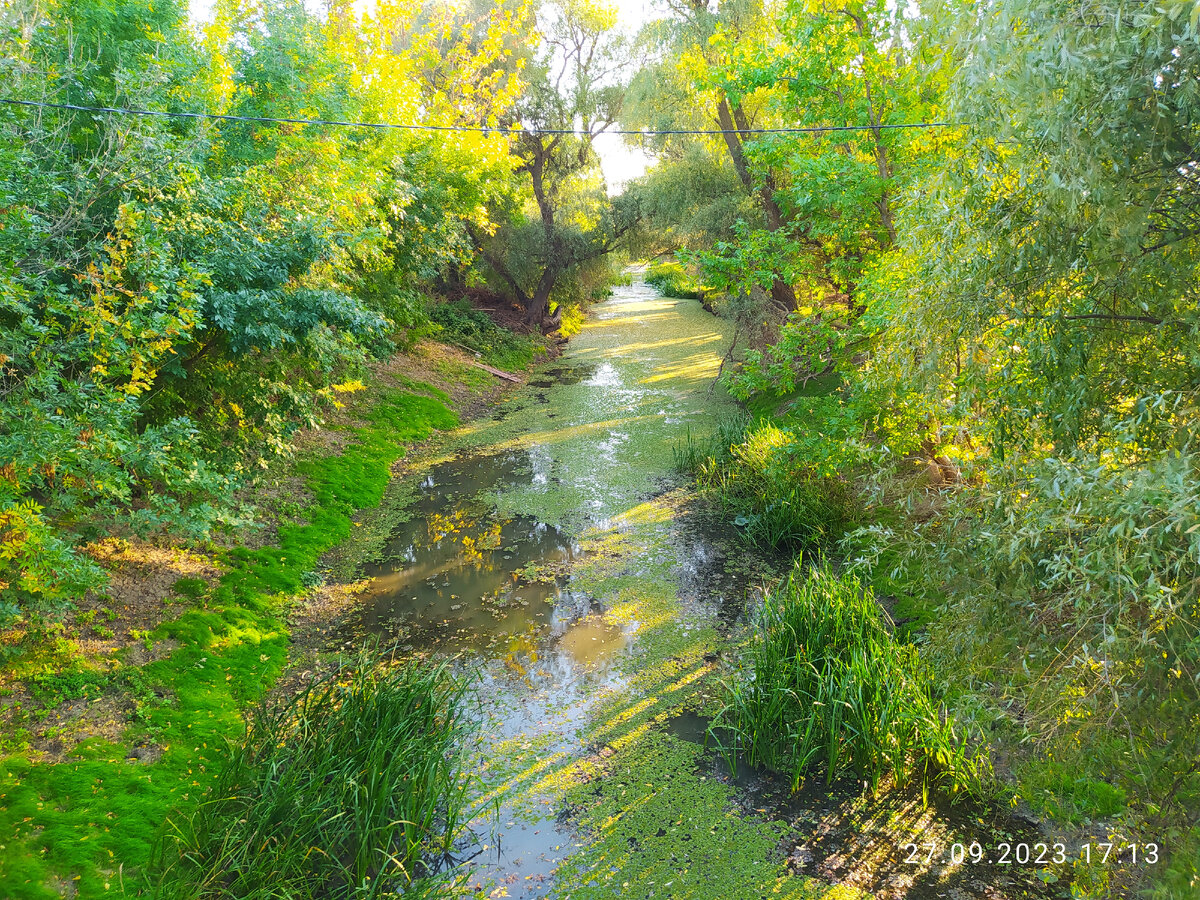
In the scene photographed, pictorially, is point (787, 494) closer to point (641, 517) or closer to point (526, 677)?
point (641, 517)

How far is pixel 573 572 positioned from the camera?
845 centimetres

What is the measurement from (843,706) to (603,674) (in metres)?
2.21

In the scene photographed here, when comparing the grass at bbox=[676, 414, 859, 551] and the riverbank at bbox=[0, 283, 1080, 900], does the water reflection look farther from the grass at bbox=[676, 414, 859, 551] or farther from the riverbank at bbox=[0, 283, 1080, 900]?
the grass at bbox=[676, 414, 859, 551]

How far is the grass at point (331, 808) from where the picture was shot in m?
3.84

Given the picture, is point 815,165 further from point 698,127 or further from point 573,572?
point 698,127

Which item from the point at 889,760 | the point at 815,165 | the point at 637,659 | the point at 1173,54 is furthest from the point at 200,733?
the point at 815,165

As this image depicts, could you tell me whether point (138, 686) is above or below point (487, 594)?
above

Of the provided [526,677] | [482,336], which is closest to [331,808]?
[526,677]

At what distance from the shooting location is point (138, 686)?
5.39 metres

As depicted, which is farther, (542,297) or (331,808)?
(542,297)

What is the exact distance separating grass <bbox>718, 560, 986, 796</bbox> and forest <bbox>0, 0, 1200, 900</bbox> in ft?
0.12
